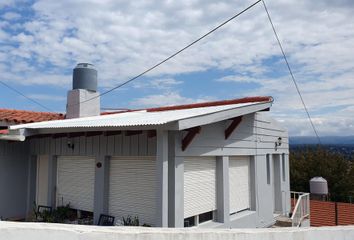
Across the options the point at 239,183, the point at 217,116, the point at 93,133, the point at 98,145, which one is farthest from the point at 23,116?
the point at 239,183

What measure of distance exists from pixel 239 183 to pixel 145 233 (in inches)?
308

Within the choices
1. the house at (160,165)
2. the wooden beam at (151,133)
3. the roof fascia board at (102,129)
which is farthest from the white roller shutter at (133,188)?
the roof fascia board at (102,129)

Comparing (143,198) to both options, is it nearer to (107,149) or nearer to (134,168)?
(134,168)

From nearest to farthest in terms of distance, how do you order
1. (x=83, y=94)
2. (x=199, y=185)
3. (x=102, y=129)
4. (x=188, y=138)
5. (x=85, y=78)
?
(x=102, y=129) < (x=188, y=138) < (x=199, y=185) < (x=83, y=94) < (x=85, y=78)

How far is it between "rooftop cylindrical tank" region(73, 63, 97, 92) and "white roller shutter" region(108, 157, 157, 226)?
5209mm

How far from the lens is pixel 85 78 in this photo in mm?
13273

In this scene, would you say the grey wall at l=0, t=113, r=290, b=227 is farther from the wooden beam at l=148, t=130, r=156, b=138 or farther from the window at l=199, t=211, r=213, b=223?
the window at l=199, t=211, r=213, b=223

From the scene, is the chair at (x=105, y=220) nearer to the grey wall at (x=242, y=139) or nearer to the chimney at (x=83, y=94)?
the grey wall at (x=242, y=139)

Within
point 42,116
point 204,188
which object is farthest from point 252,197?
point 42,116

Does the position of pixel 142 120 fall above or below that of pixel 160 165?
above

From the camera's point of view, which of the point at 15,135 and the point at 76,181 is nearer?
the point at 15,135

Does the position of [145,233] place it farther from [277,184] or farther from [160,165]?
[277,184]

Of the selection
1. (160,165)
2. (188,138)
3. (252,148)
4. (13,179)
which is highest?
(188,138)

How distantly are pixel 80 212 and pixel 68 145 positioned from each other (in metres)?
1.96
